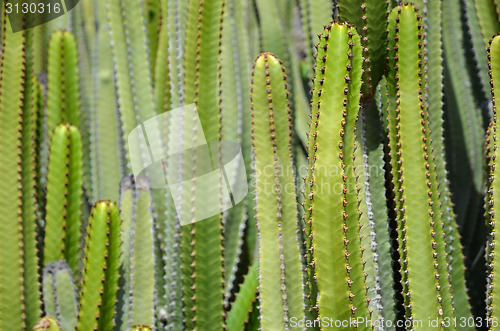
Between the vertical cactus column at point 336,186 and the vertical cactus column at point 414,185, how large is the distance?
176 mm

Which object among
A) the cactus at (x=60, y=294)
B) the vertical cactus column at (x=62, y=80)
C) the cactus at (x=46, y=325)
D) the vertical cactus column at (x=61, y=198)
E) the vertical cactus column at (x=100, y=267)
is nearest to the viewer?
the cactus at (x=46, y=325)

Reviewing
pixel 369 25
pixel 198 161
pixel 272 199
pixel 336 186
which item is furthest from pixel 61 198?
pixel 369 25

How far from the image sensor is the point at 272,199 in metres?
1.49

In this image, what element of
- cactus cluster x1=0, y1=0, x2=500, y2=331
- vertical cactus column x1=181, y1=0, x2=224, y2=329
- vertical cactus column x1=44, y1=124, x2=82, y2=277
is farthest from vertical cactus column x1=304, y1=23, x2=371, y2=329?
vertical cactus column x1=44, y1=124, x2=82, y2=277

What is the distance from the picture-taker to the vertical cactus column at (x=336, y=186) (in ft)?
4.28

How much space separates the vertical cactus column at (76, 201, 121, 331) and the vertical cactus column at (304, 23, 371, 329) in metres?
0.65

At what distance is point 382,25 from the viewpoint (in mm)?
1526

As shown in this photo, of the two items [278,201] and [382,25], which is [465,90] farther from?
[278,201]

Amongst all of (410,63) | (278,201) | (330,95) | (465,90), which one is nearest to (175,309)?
(278,201)

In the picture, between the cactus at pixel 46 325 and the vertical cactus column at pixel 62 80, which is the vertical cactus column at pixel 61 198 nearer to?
the vertical cactus column at pixel 62 80

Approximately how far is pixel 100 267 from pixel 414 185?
3.09ft

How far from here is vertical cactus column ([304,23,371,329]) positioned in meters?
1.30

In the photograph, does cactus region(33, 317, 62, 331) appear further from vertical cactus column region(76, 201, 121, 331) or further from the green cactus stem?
the green cactus stem

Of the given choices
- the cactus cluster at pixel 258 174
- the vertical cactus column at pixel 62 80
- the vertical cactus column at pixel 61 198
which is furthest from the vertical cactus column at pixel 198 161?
the vertical cactus column at pixel 62 80
